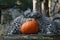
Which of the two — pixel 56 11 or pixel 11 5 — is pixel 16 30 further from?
pixel 11 5

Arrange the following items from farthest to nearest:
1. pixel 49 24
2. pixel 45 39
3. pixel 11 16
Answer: pixel 11 16
pixel 49 24
pixel 45 39

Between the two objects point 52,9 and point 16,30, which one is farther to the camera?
point 52,9

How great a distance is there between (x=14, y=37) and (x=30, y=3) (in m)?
2.85

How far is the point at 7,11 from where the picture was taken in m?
3.64

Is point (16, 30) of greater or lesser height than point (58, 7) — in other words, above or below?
below

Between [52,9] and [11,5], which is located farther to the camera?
[11,5]

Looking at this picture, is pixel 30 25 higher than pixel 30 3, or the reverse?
pixel 30 3

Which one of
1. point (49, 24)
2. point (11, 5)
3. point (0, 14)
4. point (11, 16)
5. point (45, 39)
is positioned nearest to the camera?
point (45, 39)

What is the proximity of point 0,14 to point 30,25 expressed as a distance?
2.47 meters

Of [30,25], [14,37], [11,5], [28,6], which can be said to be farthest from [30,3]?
[14,37]

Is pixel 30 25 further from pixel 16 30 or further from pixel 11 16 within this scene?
pixel 11 16

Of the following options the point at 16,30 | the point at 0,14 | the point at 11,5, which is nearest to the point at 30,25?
the point at 16,30

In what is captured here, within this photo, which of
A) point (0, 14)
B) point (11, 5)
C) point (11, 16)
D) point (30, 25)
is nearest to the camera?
point (30, 25)

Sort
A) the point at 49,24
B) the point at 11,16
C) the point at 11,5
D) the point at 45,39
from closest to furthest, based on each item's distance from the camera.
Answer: the point at 45,39 → the point at 49,24 → the point at 11,16 → the point at 11,5
